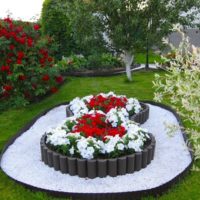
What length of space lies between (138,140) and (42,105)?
6.40 m

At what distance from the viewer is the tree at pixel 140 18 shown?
15.0 meters

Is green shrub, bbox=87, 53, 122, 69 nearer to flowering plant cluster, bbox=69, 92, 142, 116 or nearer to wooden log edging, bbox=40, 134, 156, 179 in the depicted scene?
flowering plant cluster, bbox=69, 92, 142, 116

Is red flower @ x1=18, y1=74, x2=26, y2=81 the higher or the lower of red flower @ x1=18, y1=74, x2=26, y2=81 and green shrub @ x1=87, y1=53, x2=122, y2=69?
the higher

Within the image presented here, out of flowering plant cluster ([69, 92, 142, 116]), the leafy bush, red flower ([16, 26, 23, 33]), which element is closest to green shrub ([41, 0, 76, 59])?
the leafy bush

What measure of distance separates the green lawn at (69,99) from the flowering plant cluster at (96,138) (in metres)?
1.14

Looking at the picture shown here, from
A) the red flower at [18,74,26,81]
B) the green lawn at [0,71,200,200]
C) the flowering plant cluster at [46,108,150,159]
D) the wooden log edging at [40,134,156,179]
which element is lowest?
the green lawn at [0,71,200,200]

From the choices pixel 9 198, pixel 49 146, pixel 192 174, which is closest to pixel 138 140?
pixel 192 174

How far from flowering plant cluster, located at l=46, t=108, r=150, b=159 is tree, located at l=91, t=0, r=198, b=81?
23.0ft

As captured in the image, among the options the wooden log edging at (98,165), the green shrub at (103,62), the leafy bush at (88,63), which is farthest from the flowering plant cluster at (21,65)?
the green shrub at (103,62)

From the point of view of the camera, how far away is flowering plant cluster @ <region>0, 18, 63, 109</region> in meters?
12.1

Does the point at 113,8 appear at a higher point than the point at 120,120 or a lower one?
higher

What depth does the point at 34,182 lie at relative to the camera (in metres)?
7.04

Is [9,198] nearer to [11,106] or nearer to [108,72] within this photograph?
[11,106]

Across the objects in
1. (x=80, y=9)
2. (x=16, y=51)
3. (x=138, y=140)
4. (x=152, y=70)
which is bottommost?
(x=152, y=70)
